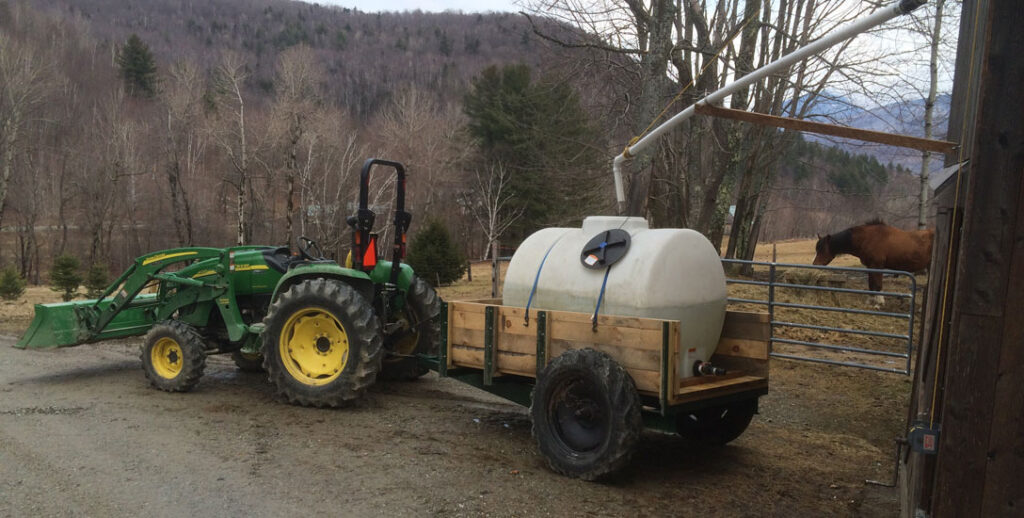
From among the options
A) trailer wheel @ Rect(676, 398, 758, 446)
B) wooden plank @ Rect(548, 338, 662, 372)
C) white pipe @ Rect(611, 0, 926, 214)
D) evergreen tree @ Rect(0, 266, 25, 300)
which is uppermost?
white pipe @ Rect(611, 0, 926, 214)

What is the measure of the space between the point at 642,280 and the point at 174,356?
520cm

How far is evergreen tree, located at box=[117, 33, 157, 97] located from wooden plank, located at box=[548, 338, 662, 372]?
63.3 m

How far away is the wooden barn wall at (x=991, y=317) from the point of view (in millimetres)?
3307

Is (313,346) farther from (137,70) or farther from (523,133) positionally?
(137,70)

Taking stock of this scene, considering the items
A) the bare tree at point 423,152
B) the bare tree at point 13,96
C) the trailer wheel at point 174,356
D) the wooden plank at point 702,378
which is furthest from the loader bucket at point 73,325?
the bare tree at point 13,96

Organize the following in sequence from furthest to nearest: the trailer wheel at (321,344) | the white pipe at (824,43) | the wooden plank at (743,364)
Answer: the trailer wheel at (321,344) < the wooden plank at (743,364) < the white pipe at (824,43)

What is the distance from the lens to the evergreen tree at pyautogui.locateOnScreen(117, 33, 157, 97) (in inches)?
2413

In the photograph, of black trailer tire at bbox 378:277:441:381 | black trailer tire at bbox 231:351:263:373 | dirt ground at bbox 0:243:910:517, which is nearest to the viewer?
dirt ground at bbox 0:243:910:517

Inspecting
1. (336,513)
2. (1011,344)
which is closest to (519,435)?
(336,513)

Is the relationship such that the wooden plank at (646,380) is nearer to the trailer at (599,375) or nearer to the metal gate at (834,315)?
the trailer at (599,375)

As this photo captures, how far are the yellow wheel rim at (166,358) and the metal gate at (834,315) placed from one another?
6.30 metres

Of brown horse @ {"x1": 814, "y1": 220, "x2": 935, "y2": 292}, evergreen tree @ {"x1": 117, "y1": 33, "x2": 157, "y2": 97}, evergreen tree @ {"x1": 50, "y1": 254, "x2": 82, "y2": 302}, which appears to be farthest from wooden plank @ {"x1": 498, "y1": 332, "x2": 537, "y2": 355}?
evergreen tree @ {"x1": 117, "y1": 33, "x2": 157, "y2": 97}

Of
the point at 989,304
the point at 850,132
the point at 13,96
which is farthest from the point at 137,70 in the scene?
the point at 989,304

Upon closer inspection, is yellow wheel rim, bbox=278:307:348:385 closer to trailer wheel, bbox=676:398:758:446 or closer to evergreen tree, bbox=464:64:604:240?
trailer wheel, bbox=676:398:758:446
